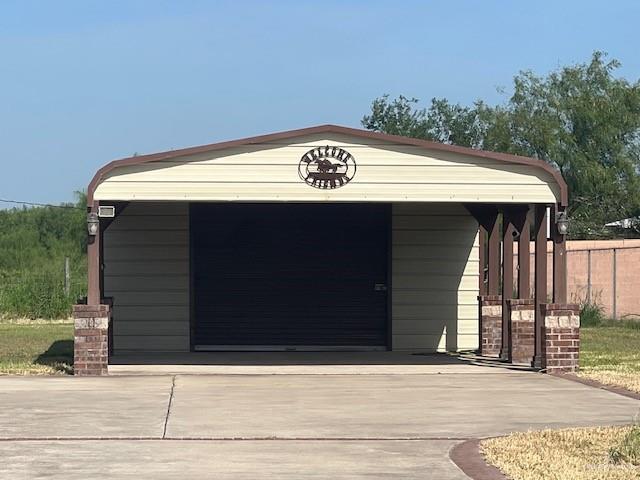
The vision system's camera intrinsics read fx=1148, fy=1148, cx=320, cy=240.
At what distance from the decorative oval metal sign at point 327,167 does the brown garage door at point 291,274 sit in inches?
184

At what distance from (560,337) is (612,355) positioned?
3.45 m

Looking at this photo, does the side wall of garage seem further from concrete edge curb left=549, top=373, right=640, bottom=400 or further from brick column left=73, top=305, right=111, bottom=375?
concrete edge curb left=549, top=373, right=640, bottom=400

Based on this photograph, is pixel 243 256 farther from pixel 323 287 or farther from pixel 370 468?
pixel 370 468

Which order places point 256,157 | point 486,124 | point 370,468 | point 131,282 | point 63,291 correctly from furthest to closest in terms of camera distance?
point 486,124 → point 63,291 → point 131,282 → point 256,157 → point 370,468

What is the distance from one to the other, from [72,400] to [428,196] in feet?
19.3

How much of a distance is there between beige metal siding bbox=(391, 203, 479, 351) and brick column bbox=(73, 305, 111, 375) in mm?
6506

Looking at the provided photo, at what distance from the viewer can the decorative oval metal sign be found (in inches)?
631

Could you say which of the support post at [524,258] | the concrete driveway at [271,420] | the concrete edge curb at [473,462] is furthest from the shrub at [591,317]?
the concrete edge curb at [473,462]

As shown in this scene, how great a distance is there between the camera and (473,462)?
29.7ft

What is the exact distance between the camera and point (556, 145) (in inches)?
2119

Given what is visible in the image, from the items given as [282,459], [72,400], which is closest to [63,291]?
[72,400]

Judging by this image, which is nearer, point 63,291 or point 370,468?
point 370,468

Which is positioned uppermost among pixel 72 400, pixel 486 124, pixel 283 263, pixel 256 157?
pixel 486 124

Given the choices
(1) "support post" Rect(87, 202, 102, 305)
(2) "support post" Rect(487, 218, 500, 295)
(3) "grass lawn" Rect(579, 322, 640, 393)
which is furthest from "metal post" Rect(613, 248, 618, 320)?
(1) "support post" Rect(87, 202, 102, 305)
